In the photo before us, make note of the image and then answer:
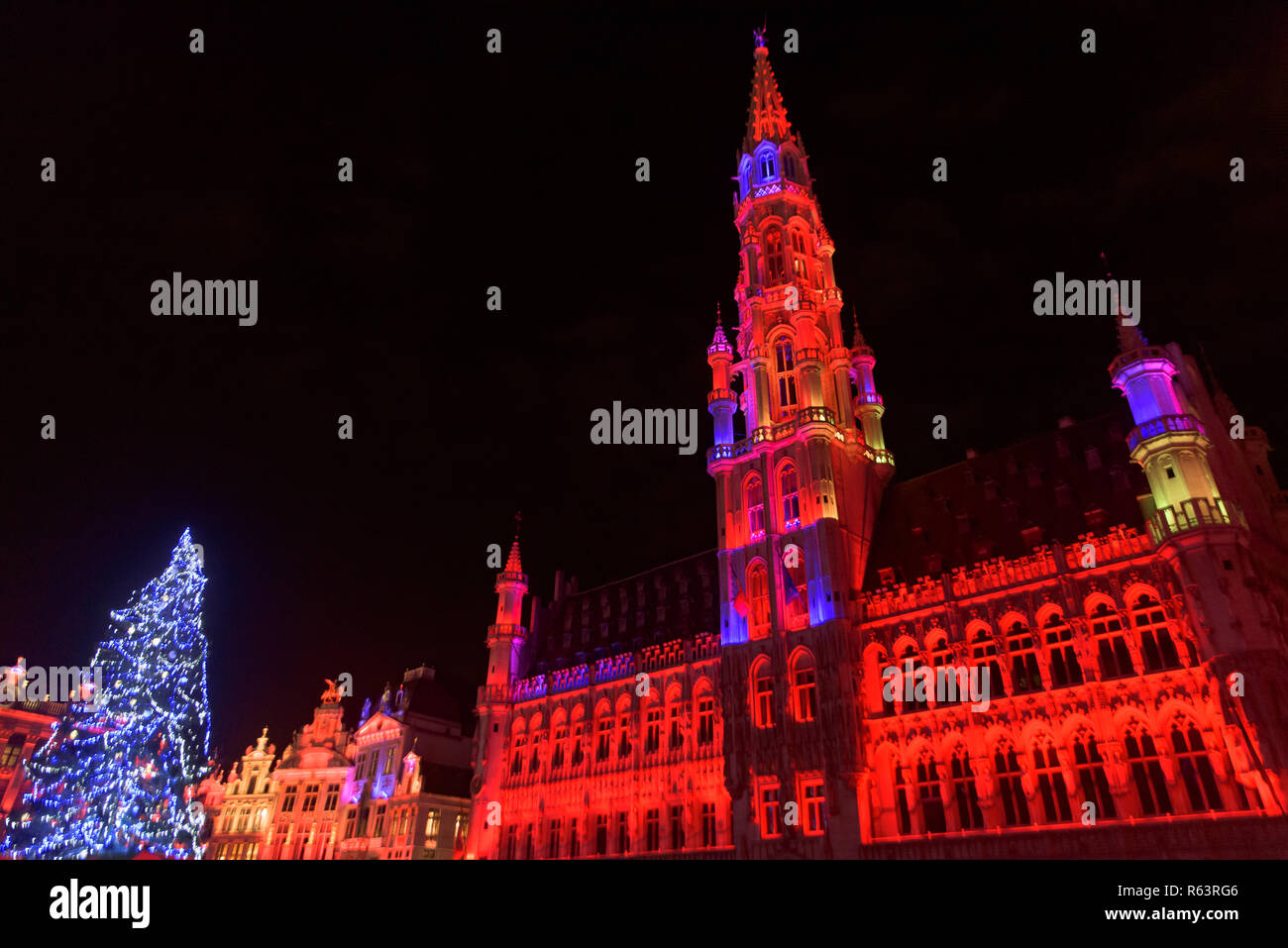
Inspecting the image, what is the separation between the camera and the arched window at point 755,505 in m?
43.0

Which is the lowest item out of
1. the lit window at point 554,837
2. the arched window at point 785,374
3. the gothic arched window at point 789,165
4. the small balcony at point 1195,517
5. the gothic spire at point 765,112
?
the lit window at point 554,837

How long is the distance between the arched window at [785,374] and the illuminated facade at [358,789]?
36589 millimetres

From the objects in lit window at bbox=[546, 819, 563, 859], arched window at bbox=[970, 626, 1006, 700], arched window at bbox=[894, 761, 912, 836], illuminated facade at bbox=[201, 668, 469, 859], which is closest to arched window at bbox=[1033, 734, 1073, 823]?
arched window at bbox=[970, 626, 1006, 700]

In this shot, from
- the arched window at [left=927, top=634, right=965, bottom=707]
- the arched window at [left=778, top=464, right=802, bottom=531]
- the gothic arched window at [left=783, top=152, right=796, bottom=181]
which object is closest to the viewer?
the arched window at [left=927, top=634, right=965, bottom=707]

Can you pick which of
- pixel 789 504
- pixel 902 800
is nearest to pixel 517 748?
pixel 789 504

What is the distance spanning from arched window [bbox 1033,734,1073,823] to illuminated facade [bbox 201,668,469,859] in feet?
129

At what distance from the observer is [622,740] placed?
44438 mm

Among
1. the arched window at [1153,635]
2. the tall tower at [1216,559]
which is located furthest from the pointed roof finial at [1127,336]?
the arched window at [1153,635]

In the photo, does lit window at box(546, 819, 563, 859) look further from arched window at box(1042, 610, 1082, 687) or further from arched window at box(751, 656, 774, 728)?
arched window at box(1042, 610, 1082, 687)

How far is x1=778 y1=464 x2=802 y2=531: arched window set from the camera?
135 feet

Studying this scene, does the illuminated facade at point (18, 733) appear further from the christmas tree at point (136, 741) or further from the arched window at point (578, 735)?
the arched window at point (578, 735)

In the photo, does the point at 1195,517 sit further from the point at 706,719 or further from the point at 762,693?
the point at 706,719
